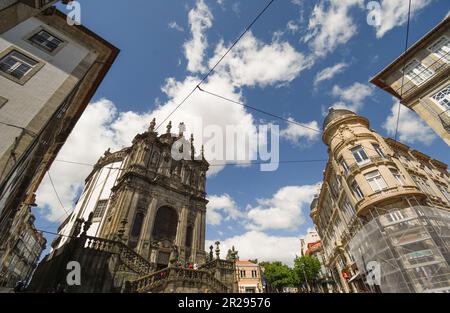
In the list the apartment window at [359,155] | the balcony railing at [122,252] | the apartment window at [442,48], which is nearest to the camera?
the balcony railing at [122,252]

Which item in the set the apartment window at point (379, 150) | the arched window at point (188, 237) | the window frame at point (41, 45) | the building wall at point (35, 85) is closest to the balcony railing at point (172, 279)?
the arched window at point (188, 237)

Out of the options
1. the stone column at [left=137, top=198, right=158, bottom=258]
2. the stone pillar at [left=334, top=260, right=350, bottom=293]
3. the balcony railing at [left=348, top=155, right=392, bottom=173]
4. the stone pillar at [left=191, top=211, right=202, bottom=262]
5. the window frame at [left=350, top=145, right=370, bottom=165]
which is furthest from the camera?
the stone pillar at [left=334, top=260, right=350, bottom=293]

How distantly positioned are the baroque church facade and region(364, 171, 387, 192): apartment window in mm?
13697

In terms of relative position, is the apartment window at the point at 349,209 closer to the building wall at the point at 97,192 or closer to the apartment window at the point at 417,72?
the apartment window at the point at 417,72

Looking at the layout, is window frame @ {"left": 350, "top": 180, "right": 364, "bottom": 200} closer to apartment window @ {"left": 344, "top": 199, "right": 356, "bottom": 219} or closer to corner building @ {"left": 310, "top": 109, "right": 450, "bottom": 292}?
corner building @ {"left": 310, "top": 109, "right": 450, "bottom": 292}

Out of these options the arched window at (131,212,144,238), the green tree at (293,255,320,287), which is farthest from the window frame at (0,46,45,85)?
the green tree at (293,255,320,287)

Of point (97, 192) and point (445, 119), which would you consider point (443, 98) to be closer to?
point (445, 119)

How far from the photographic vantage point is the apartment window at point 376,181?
57.7ft

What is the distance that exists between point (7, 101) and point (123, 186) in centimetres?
1332

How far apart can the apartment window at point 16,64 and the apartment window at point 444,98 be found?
27.4 meters

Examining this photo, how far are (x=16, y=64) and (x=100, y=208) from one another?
1751 cm

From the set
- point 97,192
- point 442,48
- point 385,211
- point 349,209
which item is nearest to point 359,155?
point 385,211

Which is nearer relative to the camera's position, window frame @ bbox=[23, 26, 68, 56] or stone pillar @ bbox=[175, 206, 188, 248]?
window frame @ bbox=[23, 26, 68, 56]

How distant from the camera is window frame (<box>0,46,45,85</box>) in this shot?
1124cm
